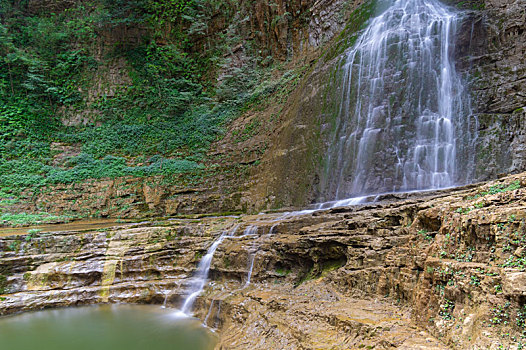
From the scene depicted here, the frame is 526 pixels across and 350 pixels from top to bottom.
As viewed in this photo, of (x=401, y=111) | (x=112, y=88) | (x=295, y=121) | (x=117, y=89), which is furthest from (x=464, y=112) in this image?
(x=112, y=88)

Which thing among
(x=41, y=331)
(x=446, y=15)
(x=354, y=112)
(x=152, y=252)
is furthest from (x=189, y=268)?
(x=446, y=15)

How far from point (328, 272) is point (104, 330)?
17.1ft

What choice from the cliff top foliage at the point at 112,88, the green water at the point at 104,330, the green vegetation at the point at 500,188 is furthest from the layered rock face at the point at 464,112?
the green water at the point at 104,330

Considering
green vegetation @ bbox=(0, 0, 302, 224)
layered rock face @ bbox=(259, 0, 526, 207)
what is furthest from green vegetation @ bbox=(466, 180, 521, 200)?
green vegetation @ bbox=(0, 0, 302, 224)

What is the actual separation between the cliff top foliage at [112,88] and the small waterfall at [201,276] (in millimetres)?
7821

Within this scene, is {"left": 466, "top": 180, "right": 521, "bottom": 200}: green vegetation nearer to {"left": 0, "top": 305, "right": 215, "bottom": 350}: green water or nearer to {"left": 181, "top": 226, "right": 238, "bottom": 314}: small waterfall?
{"left": 0, "top": 305, "right": 215, "bottom": 350}: green water

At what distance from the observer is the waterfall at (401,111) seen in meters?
9.63

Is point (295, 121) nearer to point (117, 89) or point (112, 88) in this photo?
point (117, 89)

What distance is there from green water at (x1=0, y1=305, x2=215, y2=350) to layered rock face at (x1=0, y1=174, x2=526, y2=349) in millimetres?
439

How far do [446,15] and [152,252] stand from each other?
12.9 metres

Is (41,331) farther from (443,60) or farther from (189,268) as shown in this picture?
(443,60)

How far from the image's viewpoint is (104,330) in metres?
7.14

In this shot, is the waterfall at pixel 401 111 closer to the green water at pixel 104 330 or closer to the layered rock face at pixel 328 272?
the layered rock face at pixel 328 272

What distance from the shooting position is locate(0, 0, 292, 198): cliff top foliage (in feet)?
58.7
